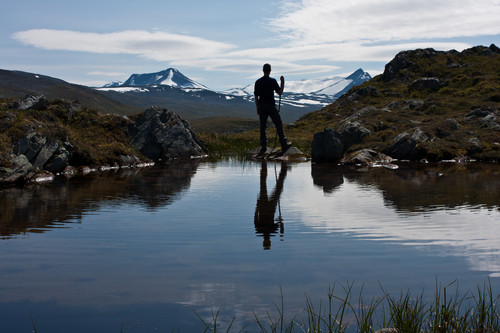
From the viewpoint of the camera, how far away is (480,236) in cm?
860

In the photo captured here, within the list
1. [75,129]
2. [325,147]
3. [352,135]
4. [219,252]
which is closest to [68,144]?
[75,129]

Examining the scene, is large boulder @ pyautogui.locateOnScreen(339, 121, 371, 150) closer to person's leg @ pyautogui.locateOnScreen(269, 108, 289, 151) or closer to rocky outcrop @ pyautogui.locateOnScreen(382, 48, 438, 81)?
person's leg @ pyautogui.locateOnScreen(269, 108, 289, 151)

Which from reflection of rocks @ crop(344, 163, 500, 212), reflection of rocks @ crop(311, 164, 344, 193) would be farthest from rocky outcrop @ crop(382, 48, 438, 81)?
reflection of rocks @ crop(311, 164, 344, 193)

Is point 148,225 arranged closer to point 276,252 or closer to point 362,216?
point 276,252

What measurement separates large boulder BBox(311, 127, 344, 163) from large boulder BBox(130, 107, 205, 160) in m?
11.3

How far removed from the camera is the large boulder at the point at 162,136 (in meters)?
35.2

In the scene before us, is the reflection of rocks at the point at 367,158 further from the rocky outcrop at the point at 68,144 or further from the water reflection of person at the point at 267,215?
the water reflection of person at the point at 267,215

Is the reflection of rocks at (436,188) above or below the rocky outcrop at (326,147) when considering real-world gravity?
below

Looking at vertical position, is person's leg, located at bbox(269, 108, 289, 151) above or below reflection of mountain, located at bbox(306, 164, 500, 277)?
above

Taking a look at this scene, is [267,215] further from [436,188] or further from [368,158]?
[368,158]

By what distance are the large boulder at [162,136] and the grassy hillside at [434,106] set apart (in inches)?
537

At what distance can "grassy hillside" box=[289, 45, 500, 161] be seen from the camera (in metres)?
33.0

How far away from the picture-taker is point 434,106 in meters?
51.9

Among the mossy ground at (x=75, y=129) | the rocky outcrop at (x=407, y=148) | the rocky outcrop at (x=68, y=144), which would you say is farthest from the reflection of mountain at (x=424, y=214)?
the mossy ground at (x=75, y=129)
